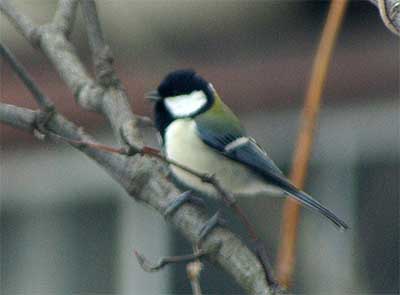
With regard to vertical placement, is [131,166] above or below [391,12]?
below

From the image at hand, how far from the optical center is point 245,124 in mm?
3801

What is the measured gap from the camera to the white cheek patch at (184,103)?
2117mm

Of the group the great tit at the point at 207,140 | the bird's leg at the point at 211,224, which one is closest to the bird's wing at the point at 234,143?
the great tit at the point at 207,140

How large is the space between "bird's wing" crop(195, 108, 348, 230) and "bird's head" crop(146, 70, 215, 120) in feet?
0.11

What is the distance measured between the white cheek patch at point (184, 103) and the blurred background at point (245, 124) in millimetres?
987

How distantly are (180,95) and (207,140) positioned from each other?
11cm

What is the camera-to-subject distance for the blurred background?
369cm

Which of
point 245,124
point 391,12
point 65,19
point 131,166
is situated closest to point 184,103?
point 65,19

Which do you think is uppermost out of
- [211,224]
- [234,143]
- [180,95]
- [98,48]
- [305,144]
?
[305,144]

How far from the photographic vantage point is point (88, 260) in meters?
4.38

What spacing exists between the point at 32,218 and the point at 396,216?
5.20 ft

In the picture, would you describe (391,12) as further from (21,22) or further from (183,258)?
(21,22)

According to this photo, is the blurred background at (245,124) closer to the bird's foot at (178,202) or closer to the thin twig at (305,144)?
the bird's foot at (178,202)

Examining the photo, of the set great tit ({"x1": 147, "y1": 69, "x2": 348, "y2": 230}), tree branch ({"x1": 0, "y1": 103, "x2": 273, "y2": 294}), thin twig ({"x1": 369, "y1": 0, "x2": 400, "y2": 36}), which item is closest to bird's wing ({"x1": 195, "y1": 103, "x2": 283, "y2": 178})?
great tit ({"x1": 147, "y1": 69, "x2": 348, "y2": 230})
